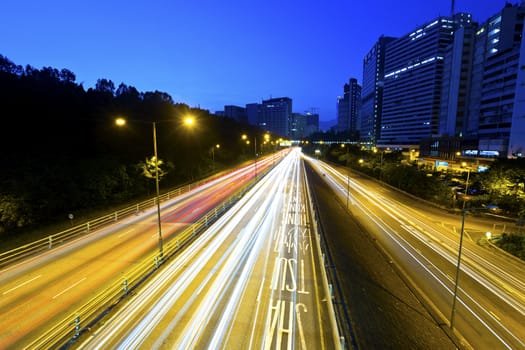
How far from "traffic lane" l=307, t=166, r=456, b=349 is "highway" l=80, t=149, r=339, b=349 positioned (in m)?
1.64

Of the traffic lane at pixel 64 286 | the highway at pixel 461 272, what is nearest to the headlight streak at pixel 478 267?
the highway at pixel 461 272

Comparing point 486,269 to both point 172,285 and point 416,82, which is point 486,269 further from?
point 416,82

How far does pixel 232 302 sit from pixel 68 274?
10.3 m

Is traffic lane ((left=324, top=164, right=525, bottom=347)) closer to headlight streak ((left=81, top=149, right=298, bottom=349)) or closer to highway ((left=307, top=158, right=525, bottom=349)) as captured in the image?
highway ((left=307, top=158, right=525, bottom=349))

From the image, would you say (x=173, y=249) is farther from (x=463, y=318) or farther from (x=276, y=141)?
(x=276, y=141)

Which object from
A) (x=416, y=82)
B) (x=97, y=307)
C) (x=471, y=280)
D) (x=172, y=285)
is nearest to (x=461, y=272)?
(x=471, y=280)

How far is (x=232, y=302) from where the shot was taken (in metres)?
12.4

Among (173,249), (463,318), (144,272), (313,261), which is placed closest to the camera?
(463,318)

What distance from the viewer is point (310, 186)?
46.8 metres

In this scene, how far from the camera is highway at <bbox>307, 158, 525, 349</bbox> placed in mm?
12430

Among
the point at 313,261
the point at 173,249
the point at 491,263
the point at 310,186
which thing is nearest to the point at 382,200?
the point at 310,186

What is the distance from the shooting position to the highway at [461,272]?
12.4m

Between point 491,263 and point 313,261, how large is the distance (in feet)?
46.7

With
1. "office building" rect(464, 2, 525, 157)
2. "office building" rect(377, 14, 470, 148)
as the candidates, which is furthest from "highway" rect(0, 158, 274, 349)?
"office building" rect(377, 14, 470, 148)
